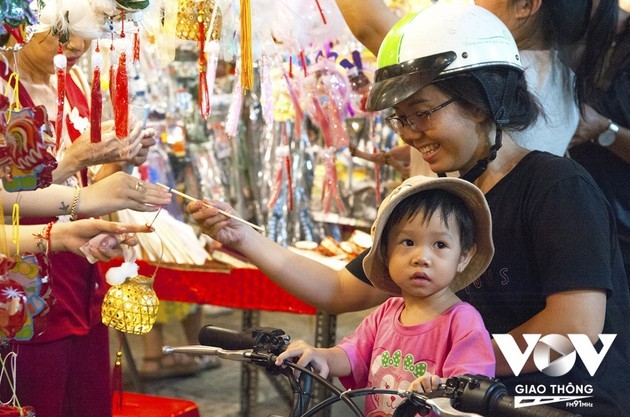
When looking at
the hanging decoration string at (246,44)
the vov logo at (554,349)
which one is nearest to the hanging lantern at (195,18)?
the hanging decoration string at (246,44)

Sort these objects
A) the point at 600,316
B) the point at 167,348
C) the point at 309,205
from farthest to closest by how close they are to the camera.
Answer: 1. the point at 309,205
2. the point at 600,316
3. the point at 167,348

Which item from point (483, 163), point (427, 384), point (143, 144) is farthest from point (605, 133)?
point (427, 384)

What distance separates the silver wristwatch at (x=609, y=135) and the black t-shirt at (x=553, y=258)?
101cm

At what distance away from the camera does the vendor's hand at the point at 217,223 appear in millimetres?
1790

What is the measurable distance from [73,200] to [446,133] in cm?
76

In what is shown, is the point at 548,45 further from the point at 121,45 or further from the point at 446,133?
the point at 121,45

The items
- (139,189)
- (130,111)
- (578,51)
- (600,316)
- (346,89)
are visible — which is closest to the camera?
(600,316)

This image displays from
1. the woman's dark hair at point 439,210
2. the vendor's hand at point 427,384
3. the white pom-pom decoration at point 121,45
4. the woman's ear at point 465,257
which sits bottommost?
the vendor's hand at point 427,384

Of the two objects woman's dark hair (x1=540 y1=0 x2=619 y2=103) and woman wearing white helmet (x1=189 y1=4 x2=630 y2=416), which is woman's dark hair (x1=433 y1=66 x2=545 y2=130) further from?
woman's dark hair (x1=540 y1=0 x2=619 y2=103)

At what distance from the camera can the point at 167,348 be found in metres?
1.34

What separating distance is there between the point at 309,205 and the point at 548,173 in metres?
2.67

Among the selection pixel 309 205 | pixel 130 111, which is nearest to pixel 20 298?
pixel 130 111

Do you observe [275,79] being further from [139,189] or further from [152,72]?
[139,189]

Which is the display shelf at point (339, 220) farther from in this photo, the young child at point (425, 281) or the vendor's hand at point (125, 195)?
the young child at point (425, 281)
